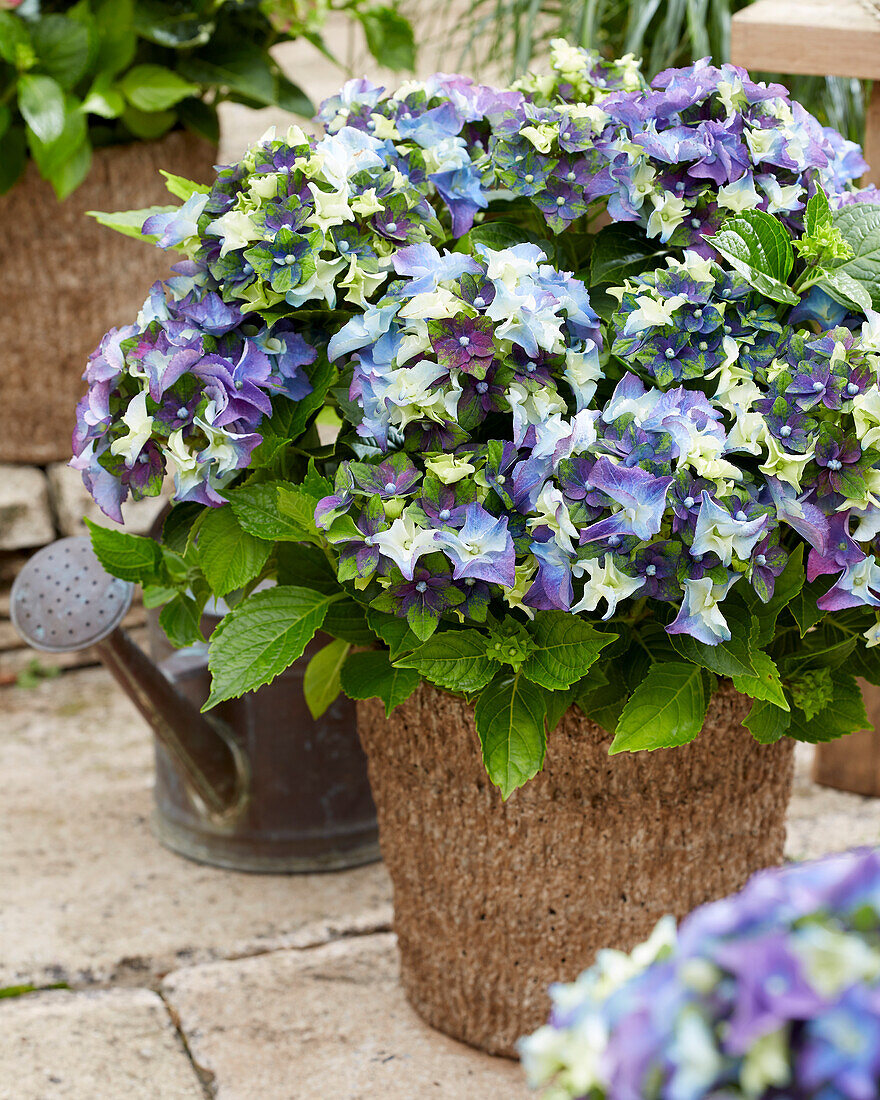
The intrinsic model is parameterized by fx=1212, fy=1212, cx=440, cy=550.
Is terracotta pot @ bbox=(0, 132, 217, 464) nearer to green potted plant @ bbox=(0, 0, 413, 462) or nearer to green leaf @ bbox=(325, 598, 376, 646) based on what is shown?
green potted plant @ bbox=(0, 0, 413, 462)

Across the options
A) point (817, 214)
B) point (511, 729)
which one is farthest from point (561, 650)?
point (817, 214)

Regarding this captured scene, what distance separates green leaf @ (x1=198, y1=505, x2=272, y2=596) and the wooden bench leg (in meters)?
1.17

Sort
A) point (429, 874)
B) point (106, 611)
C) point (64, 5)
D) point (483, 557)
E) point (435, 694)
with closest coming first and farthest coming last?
point (483, 557)
point (435, 694)
point (429, 874)
point (106, 611)
point (64, 5)

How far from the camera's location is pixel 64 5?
2.28 metres

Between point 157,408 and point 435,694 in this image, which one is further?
point 435,694

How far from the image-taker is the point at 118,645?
151cm

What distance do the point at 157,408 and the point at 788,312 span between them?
56 centimetres

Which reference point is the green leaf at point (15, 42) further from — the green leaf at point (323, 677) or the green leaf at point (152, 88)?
the green leaf at point (323, 677)

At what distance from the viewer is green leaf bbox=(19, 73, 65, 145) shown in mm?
2047

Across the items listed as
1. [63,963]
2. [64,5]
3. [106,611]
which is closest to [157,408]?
[106,611]

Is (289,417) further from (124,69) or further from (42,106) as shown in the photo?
(124,69)

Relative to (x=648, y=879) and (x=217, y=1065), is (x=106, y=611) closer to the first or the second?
(x=217, y=1065)

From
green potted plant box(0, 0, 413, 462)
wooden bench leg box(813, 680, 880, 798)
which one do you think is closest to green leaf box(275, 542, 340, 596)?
wooden bench leg box(813, 680, 880, 798)

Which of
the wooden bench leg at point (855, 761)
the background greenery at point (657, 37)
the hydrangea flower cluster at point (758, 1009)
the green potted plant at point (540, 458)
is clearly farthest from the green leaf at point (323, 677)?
the background greenery at point (657, 37)
